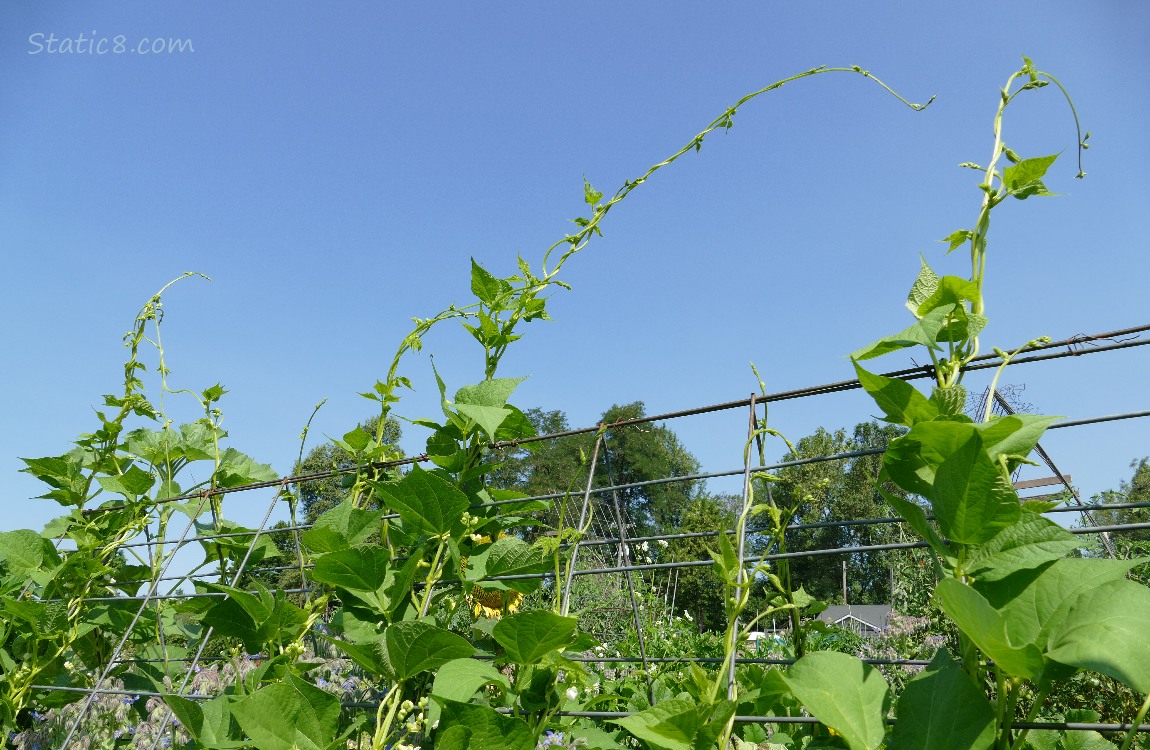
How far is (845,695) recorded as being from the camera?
70 centimetres

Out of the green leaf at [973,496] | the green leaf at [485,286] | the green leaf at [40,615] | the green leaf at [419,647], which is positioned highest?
the green leaf at [485,286]

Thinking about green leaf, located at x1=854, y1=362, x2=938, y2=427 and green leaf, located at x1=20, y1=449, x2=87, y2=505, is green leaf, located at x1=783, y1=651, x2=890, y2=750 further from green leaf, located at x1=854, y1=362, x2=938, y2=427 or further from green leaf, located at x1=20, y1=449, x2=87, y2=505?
green leaf, located at x1=20, y1=449, x2=87, y2=505

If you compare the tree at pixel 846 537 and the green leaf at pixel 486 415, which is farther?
the tree at pixel 846 537

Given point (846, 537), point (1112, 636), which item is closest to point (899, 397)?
point (1112, 636)

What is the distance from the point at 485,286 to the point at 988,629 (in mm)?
984

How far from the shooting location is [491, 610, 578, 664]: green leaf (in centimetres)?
82

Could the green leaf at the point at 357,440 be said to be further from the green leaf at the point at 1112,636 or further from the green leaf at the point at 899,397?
the green leaf at the point at 1112,636

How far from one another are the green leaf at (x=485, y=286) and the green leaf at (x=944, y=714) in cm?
94

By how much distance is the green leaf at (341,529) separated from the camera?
3.60 feet

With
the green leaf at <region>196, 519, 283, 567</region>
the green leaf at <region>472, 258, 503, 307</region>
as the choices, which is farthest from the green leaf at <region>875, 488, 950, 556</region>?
the green leaf at <region>196, 519, 283, 567</region>

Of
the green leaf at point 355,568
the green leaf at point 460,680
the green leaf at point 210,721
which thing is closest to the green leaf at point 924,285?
the green leaf at point 460,680

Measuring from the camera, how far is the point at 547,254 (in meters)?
1.44

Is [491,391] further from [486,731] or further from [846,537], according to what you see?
[846,537]

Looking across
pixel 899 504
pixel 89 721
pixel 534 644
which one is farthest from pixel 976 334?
pixel 89 721
